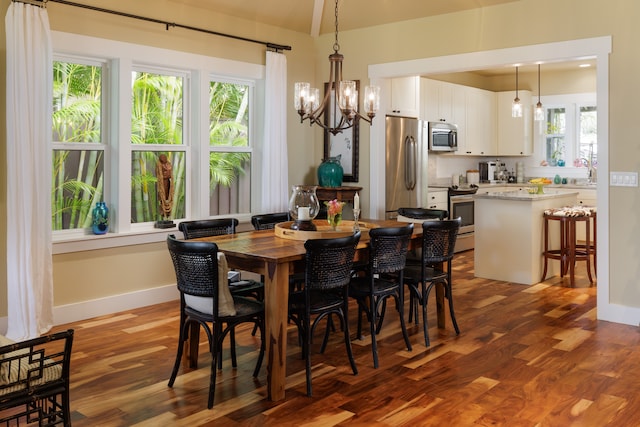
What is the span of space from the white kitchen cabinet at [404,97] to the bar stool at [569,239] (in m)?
1.95

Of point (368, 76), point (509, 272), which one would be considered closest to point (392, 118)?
point (368, 76)

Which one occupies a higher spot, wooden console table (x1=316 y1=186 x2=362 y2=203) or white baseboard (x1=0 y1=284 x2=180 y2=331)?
wooden console table (x1=316 y1=186 x2=362 y2=203)

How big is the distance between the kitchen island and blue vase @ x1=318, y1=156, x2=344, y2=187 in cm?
160

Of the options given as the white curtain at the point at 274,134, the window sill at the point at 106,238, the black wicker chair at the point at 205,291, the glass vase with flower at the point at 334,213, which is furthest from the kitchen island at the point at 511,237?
the black wicker chair at the point at 205,291

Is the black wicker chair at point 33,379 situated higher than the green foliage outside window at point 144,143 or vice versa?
the green foliage outside window at point 144,143

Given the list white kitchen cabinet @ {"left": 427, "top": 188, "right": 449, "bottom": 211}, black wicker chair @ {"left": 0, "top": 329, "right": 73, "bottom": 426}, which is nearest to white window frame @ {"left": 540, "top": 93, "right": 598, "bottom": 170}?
white kitchen cabinet @ {"left": 427, "top": 188, "right": 449, "bottom": 211}

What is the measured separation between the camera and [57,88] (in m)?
5.21

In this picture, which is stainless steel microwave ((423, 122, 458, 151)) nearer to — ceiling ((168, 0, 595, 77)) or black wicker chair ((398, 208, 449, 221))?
ceiling ((168, 0, 595, 77))

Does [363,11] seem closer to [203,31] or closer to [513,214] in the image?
[203,31]

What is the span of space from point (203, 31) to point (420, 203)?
3.38 meters

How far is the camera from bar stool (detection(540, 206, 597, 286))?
6.71 m

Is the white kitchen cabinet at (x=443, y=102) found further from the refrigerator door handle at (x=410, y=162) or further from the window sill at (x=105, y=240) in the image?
the window sill at (x=105, y=240)

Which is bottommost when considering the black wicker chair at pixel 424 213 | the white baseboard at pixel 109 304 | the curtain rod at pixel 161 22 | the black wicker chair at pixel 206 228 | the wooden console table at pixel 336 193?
the white baseboard at pixel 109 304

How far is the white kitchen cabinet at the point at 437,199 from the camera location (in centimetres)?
828
